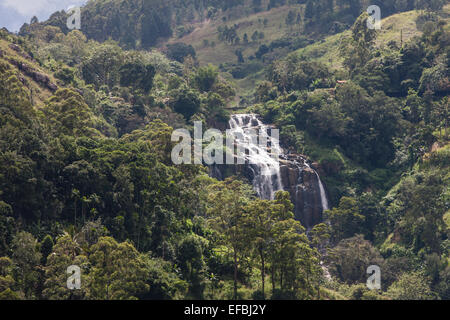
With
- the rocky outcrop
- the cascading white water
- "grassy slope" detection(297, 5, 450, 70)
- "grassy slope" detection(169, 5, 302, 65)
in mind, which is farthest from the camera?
"grassy slope" detection(169, 5, 302, 65)

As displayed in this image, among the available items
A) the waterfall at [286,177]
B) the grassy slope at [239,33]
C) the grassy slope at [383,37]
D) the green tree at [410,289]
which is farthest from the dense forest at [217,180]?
the grassy slope at [239,33]

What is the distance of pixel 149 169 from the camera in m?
A: 44.3

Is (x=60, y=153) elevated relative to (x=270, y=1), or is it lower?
lower

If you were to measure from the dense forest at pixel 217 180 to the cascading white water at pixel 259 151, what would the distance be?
6.33 feet

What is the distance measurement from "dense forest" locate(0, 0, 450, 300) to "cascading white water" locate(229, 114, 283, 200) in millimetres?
1929

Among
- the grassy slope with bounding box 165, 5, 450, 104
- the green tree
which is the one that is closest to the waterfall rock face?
the green tree

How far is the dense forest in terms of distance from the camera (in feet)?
123

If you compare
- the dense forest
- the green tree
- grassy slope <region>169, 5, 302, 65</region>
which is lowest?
the green tree

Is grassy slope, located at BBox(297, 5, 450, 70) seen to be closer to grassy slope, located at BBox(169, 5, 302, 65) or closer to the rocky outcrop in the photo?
grassy slope, located at BBox(169, 5, 302, 65)

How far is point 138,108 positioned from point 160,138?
19481mm

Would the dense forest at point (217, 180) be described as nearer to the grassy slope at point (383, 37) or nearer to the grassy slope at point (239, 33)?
the grassy slope at point (383, 37)

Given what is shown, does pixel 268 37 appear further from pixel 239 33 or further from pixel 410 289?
pixel 410 289
